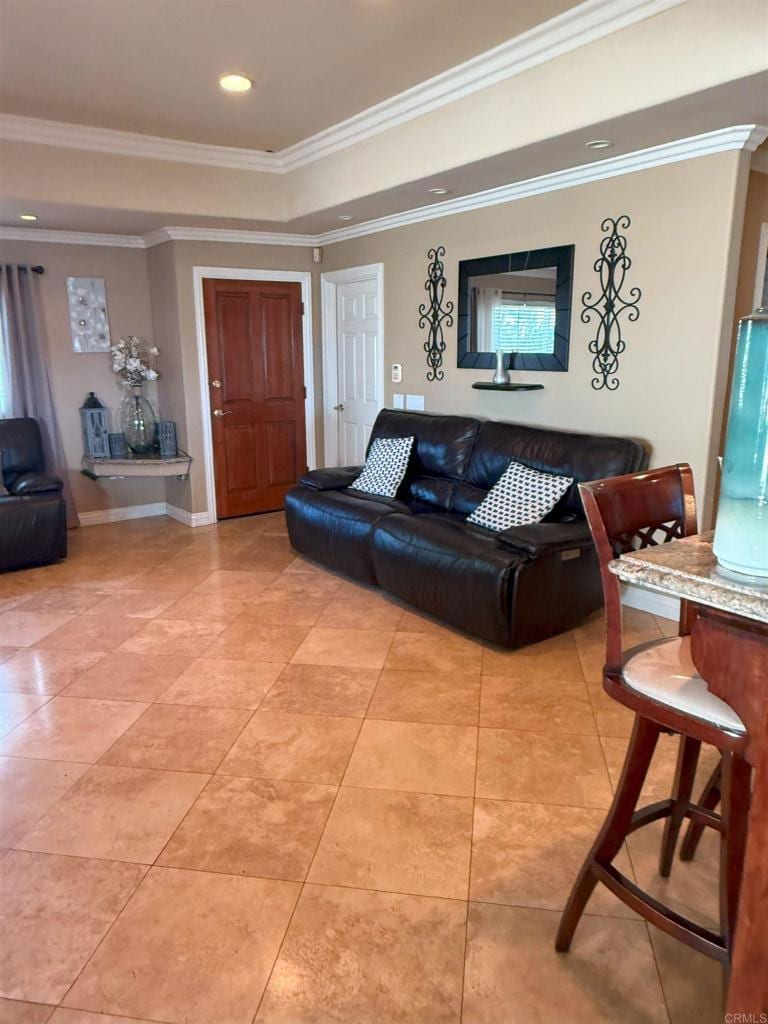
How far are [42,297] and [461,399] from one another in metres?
3.46

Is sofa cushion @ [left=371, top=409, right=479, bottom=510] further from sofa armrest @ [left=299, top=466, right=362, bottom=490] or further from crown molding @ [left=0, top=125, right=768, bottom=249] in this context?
crown molding @ [left=0, top=125, right=768, bottom=249]

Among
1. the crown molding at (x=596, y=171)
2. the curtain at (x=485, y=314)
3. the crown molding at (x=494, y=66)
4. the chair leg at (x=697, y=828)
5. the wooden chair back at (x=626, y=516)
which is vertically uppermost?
the crown molding at (x=494, y=66)

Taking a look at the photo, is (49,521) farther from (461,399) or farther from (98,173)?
(461,399)

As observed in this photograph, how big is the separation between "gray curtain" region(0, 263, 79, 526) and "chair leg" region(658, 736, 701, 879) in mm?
5211

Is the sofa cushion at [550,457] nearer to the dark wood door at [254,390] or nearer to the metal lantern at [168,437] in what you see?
the dark wood door at [254,390]

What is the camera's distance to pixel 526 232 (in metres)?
4.24

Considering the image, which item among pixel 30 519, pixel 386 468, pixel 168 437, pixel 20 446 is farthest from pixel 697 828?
pixel 20 446

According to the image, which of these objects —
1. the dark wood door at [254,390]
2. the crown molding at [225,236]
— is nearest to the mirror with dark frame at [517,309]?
the crown molding at [225,236]

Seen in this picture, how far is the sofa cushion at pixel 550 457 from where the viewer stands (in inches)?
143

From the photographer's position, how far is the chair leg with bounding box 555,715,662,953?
1.57 metres

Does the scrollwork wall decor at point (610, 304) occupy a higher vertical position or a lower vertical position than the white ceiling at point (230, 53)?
lower

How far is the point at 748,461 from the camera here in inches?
43.6

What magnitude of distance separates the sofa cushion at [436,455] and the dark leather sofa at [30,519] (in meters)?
2.42

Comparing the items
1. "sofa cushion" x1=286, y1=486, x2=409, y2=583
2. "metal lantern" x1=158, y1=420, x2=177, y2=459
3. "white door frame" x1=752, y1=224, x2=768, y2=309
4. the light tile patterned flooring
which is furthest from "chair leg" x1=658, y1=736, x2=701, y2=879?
"metal lantern" x1=158, y1=420, x2=177, y2=459
